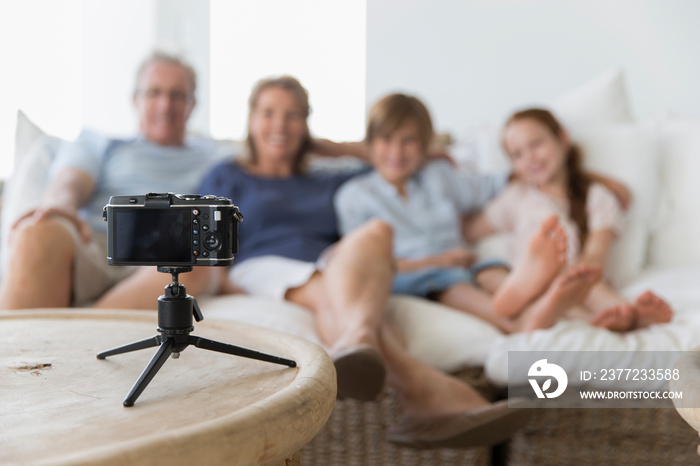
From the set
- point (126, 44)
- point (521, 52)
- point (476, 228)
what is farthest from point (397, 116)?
point (126, 44)

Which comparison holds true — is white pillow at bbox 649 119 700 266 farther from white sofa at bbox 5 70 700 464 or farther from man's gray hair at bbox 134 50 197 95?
man's gray hair at bbox 134 50 197 95

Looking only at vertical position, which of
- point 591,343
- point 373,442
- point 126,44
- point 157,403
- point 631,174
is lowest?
point 373,442

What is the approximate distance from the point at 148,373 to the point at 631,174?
1457 millimetres

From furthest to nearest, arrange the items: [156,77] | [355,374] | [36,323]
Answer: [156,77]
[355,374]
[36,323]

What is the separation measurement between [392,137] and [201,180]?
527mm

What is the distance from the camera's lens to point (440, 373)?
1.08 metres

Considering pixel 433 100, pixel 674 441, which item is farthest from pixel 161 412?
pixel 433 100

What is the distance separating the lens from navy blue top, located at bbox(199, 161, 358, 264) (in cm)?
154

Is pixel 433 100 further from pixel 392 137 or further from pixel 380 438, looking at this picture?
pixel 380 438

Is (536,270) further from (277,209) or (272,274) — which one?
(277,209)

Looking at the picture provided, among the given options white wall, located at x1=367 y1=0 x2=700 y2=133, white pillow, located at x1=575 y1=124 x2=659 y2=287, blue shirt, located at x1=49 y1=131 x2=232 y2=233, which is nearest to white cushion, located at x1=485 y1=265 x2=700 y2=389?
white pillow, located at x1=575 y1=124 x2=659 y2=287

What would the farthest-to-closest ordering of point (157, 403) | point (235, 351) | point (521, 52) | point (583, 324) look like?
point (521, 52), point (583, 324), point (235, 351), point (157, 403)

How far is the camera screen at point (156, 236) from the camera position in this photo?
55cm

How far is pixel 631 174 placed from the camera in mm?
1611
